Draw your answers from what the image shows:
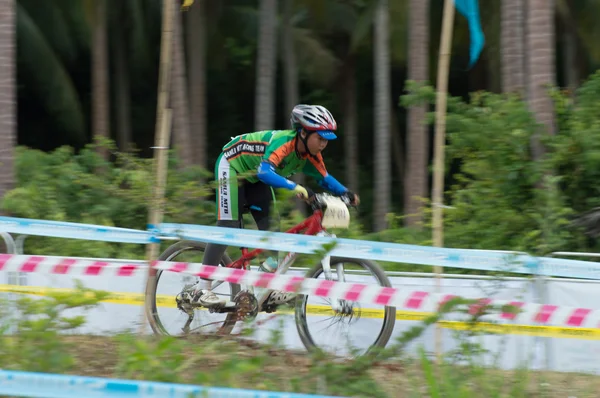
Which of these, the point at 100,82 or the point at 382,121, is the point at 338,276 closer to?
the point at 382,121

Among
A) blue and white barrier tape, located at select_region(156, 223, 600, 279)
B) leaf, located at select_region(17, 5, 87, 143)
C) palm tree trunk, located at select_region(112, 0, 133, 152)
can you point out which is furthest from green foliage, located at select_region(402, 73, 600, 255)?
palm tree trunk, located at select_region(112, 0, 133, 152)

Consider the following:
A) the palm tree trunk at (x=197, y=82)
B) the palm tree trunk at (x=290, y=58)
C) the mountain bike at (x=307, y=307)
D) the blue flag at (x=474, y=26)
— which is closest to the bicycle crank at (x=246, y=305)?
the mountain bike at (x=307, y=307)

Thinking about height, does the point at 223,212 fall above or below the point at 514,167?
below

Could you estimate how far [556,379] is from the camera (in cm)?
574

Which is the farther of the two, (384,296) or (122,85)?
(122,85)

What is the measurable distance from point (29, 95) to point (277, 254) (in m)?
21.5

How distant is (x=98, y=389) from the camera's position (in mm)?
4215

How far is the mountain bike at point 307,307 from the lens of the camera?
5.80m

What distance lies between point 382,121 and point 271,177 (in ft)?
40.8

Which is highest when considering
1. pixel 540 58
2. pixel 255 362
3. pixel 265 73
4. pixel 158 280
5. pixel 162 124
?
pixel 265 73

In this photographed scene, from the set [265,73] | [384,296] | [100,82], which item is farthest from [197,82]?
[384,296]

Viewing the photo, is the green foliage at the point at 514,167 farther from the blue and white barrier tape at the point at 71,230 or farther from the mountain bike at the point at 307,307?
the blue and white barrier tape at the point at 71,230

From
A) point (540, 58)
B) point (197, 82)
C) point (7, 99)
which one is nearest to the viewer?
point (540, 58)

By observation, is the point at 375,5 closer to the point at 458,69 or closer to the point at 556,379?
the point at 458,69
